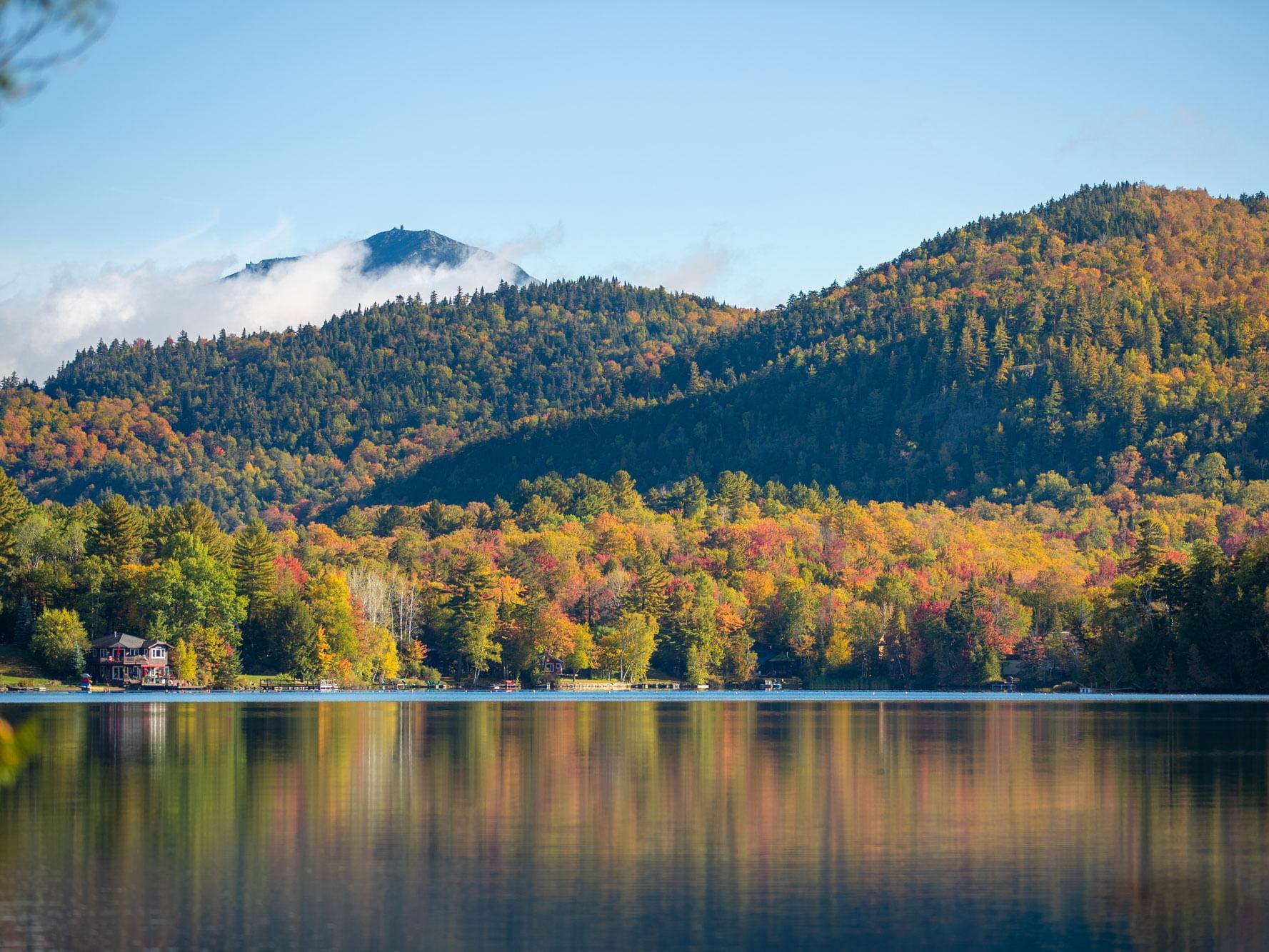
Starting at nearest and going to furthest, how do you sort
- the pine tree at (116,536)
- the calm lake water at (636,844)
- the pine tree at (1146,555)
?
the calm lake water at (636,844) < the pine tree at (1146,555) < the pine tree at (116,536)

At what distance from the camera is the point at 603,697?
14388 cm

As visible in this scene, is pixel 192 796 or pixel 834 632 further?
pixel 834 632

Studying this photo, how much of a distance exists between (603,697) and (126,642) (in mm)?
39900

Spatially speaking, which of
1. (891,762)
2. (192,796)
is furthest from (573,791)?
(891,762)

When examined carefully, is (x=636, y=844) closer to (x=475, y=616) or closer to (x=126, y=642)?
(x=126, y=642)

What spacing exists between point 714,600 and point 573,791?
415 feet

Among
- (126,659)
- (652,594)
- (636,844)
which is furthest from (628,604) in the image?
(636,844)

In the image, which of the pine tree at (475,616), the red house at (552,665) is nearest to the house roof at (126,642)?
the pine tree at (475,616)

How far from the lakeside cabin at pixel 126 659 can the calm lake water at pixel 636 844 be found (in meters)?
62.7

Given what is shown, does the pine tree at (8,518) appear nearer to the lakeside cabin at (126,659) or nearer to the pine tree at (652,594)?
the lakeside cabin at (126,659)

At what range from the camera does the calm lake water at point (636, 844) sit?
2683cm

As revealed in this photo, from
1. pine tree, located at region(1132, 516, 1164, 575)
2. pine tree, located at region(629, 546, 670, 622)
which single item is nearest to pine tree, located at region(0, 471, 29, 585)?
pine tree, located at region(629, 546, 670, 622)

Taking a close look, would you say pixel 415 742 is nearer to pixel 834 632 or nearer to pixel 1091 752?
pixel 1091 752

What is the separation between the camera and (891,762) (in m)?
57.3
